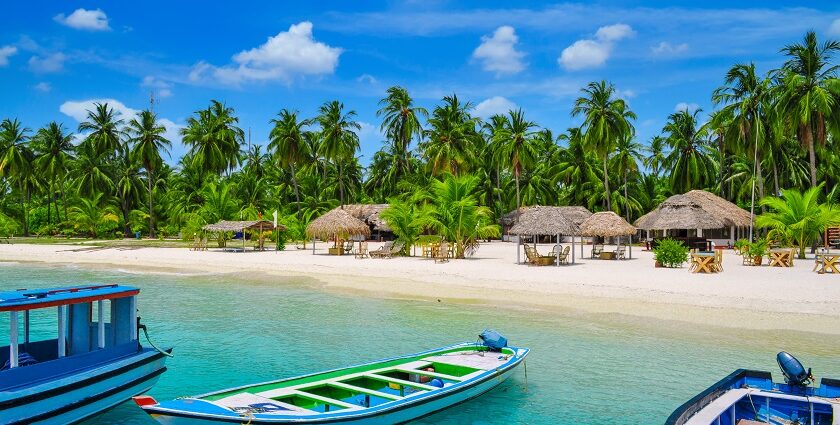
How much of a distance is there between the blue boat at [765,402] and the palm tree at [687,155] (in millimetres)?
38987

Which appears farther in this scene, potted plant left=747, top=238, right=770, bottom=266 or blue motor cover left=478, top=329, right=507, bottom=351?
potted plant left=747, top=238, right=770, bottom=266

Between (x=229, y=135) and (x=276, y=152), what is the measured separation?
3908 millimetres

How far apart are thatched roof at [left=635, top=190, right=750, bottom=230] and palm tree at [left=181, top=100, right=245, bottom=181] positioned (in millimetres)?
31500

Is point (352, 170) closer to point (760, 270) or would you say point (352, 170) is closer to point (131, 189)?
point (131, 189)

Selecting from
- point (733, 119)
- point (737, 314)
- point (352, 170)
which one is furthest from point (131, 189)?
point (737, 314)

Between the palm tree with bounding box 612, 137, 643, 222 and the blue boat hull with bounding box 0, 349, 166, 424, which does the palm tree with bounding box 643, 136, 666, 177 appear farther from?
the blue boat hull with bounding box 0, 349, 166, 424

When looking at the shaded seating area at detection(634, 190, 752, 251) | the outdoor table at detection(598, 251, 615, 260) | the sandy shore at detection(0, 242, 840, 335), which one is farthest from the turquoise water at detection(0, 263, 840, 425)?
the shaded seating area at detection(634, 190, 752, 251)

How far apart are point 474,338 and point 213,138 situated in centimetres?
4055

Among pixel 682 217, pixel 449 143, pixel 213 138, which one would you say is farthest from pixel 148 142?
pixel 682 217

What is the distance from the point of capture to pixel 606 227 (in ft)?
89.1

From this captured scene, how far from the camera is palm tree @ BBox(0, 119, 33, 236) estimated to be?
51.1 meters

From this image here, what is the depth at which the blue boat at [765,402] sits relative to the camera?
6.37 metres

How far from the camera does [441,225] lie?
1081 inches

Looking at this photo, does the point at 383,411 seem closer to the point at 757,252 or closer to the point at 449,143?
the point at 757,252
